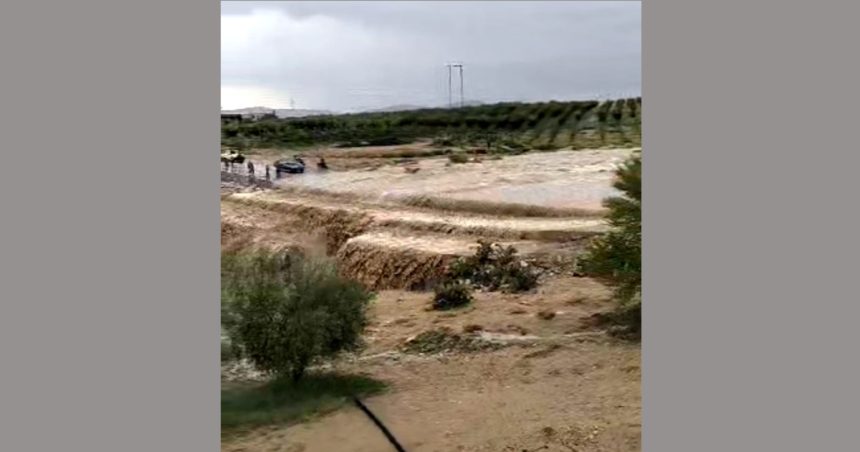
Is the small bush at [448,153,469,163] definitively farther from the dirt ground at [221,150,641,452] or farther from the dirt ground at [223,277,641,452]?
the dirt ground at [223,277,641,452]

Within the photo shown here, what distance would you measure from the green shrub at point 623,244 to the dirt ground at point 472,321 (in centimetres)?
12

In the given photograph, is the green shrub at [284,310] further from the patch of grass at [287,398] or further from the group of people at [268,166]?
the group of people at [268,166]

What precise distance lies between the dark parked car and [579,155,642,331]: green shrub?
2.60m

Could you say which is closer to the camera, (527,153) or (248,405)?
(248,405)

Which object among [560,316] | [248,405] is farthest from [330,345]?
[560,316]

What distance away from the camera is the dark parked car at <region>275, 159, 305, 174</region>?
8.02 metres

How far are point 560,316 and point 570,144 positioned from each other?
5.06 ft

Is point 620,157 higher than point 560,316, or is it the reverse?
point 620,157

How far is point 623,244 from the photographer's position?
26.3 ft

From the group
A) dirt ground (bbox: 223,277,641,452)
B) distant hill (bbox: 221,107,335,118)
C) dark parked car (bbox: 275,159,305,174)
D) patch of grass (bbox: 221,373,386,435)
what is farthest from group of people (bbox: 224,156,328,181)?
patch of grass (bbox: 221,373,386,435)

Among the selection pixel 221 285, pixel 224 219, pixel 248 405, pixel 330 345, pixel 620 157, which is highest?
pixel 620 157

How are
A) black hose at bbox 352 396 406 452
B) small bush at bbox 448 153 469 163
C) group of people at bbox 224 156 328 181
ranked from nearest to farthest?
black hose at bbox 352 396 406 452 < group of people at bbox 224 156 328 181 < small bush at bbox 448 153 469 163

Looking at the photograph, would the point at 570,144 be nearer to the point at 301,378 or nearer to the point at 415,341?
the point at 415,341

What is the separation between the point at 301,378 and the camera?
25.7 feet
